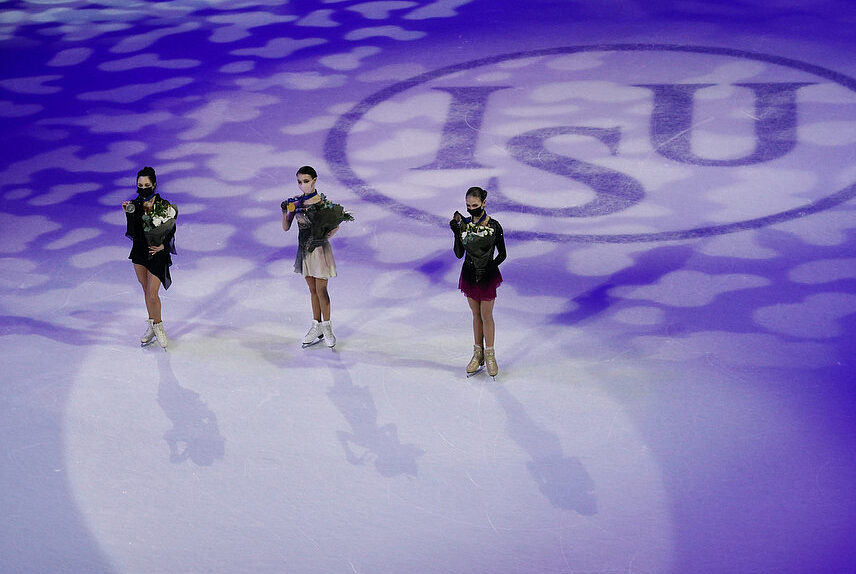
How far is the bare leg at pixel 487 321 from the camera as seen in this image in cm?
691

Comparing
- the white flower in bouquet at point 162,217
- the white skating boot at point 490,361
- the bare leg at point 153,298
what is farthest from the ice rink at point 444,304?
the white flower in bouquet at point 162,217

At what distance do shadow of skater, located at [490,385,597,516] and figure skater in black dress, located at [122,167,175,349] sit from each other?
253 centimetres

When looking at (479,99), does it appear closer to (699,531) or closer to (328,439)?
(328,439)

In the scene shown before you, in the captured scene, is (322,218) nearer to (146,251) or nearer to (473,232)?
(473,232)

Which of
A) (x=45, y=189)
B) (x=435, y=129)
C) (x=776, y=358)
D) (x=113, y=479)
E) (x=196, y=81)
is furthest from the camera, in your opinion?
(x=196, y=81)

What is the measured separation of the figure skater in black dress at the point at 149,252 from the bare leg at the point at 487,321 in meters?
2.19

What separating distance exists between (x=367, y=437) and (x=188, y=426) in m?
1.16

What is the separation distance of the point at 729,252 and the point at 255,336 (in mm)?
3886

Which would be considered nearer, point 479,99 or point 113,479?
point 113,479

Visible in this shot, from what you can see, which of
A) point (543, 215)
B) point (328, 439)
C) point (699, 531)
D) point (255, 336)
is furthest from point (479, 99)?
point (699, 531)

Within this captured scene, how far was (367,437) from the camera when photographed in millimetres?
6590

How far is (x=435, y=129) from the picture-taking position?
1128 cm

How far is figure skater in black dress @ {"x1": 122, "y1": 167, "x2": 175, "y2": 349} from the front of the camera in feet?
23.1

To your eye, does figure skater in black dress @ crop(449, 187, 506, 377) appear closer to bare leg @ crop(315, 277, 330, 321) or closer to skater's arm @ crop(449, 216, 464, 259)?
skater's arm @ crop(449, 216, 464, 259)
